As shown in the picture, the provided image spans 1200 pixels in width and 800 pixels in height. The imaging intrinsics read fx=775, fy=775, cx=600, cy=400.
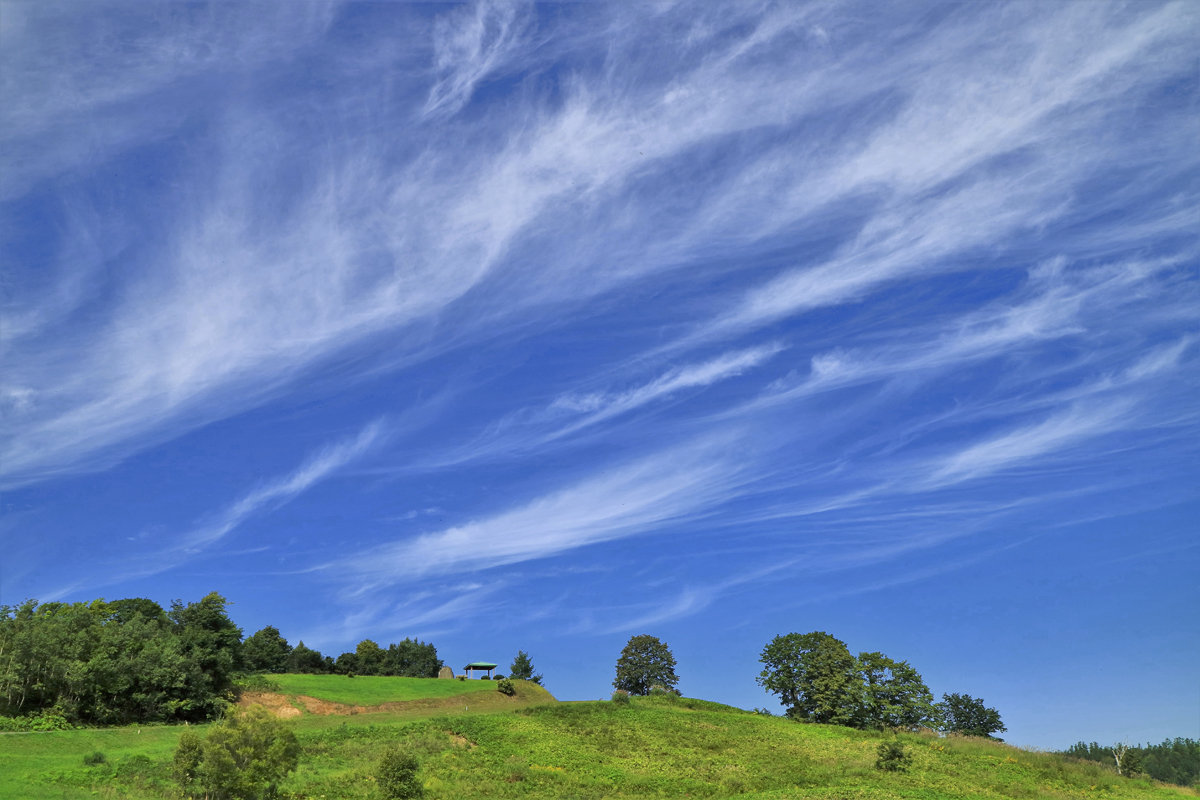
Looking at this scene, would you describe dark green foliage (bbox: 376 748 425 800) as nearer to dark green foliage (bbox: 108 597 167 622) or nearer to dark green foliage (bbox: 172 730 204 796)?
dark green foliage (bbox: 172 730 204 796)

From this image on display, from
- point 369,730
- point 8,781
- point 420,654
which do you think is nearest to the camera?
point 8,781

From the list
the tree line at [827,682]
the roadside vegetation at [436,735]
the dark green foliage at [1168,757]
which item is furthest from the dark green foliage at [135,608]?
the dark green foliage at [1168,757]

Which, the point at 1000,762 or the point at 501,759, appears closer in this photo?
the point at 501,759

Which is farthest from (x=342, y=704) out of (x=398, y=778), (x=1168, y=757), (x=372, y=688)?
(x=1168, y=757)

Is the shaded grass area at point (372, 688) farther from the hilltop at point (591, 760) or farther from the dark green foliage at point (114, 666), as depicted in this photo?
the dark green foliage at point (114, 666)

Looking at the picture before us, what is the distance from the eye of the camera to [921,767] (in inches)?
1959

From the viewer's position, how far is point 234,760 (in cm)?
3141

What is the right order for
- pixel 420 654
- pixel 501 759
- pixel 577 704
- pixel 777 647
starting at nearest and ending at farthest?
pixel 501 759
pixel 577 704
pixel 777 647
pixel 420 654

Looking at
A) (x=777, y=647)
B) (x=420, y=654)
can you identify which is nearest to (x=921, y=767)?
(x=777, y=647)

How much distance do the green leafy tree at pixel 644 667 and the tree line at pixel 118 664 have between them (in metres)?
40.3

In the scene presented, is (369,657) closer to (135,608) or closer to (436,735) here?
(135,608)

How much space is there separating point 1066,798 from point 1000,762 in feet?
34.8

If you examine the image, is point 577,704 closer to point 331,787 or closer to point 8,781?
point 331,787

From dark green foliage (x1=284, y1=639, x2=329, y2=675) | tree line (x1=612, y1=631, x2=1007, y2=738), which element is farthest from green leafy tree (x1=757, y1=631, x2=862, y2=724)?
dark green foliage (x1=284, y1=639, x2=329, y2=675)
